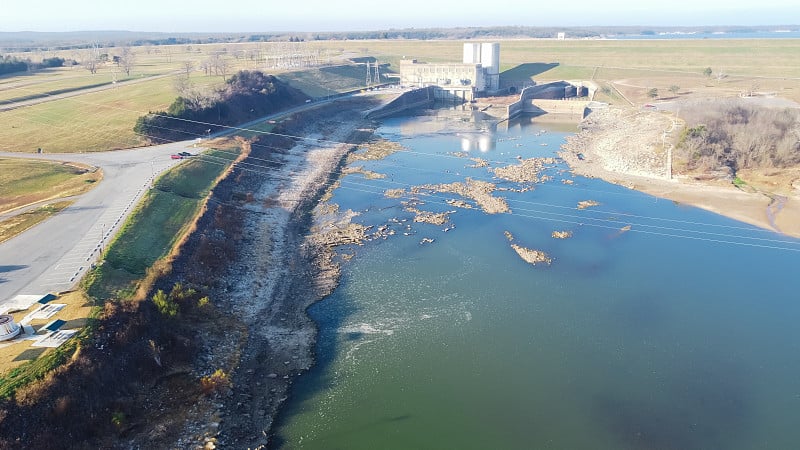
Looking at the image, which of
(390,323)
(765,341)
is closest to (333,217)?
(390,323)

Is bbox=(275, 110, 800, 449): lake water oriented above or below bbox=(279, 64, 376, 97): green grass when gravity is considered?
below

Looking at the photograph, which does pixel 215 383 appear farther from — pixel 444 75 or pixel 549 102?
pixel 444 75

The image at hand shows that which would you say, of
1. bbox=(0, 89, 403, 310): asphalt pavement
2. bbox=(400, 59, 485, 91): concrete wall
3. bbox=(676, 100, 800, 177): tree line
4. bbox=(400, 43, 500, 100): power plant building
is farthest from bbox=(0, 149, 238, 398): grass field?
bbox=(400, 59, 485, 91): concrete wall

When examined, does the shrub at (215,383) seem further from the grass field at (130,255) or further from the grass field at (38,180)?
the grass field at (38,180)

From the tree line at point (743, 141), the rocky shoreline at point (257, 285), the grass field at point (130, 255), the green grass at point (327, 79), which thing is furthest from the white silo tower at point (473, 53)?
the grass field at point (130, 255)

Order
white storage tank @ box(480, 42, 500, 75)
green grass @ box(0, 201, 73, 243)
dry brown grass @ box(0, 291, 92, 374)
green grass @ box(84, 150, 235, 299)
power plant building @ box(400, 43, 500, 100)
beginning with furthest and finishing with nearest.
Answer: white storage tank @ box(480, 42, 500, 75), power plant building @ box(400, 43, 500, 100), green grass @ box(0, 201, 73, 243), green grass @ box(84, 150, 235, 299), dry brown grass @ box(0, 291, 92, 374)

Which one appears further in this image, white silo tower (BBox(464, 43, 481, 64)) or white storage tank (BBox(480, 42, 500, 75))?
white silo tower (BBox(464, 43, 481, 64))

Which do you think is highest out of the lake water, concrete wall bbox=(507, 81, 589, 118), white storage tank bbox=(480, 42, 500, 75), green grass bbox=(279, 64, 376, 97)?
white storage tank bbox=(480, 42, 500, 75)

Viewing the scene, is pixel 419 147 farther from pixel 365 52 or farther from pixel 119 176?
pixel 365 52

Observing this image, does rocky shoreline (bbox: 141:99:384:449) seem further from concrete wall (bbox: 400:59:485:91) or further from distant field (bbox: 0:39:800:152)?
concrete wall (bbox: 400:59:485:91)
